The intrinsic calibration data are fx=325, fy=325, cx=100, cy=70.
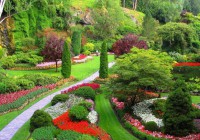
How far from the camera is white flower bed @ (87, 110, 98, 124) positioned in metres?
17.5

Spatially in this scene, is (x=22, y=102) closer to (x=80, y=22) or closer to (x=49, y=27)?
(x=49, y=27)

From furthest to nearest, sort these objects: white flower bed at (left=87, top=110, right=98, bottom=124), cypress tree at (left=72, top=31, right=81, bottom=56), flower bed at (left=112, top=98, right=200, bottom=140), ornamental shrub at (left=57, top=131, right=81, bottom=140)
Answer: cypress tree at (left=72, top=31, right=81, bottom=56)
white flower bed at (left=87, top=110, right=98, bottom=124)
flower bed at (left=112, top=98, right=200, bottom=140)
ornamental shrub at (left=57, top=131, right=81, bottom=140)

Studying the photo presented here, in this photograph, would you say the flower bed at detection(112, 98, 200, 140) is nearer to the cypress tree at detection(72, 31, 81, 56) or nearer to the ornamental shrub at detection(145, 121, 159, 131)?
the ornamental shrub at detection(145, 121, 159, 131)

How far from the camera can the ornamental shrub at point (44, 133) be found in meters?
13.6

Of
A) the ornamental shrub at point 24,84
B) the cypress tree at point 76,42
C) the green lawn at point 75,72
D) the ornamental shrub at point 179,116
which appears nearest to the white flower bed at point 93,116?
the ornamental shrub at point 179,116

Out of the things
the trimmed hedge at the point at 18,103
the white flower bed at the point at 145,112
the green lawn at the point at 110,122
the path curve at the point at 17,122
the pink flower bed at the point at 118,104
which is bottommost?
the path curve at the point at 17,122

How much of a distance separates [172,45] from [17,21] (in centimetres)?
2172

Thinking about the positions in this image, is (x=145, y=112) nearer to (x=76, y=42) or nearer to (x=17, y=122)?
(x=17, y=122)

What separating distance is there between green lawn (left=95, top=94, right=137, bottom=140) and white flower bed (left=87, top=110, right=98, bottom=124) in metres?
0.31

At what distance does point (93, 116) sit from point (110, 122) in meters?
1.05

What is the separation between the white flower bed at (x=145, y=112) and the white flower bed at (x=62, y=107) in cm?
377

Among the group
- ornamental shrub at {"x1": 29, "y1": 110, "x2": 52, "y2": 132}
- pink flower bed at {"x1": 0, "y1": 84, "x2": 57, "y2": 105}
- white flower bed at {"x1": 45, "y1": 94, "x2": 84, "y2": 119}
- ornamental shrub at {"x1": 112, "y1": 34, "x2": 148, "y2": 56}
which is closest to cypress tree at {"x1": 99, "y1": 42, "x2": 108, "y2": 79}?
ornamental shrub at {"x1": 112, "y1": 34, "x2": 148, "y2": 56}

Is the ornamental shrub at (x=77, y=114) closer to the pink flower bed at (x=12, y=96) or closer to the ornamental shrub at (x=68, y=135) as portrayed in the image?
the ornamental shrub at (x=68, y=135)

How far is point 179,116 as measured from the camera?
1480 cm
